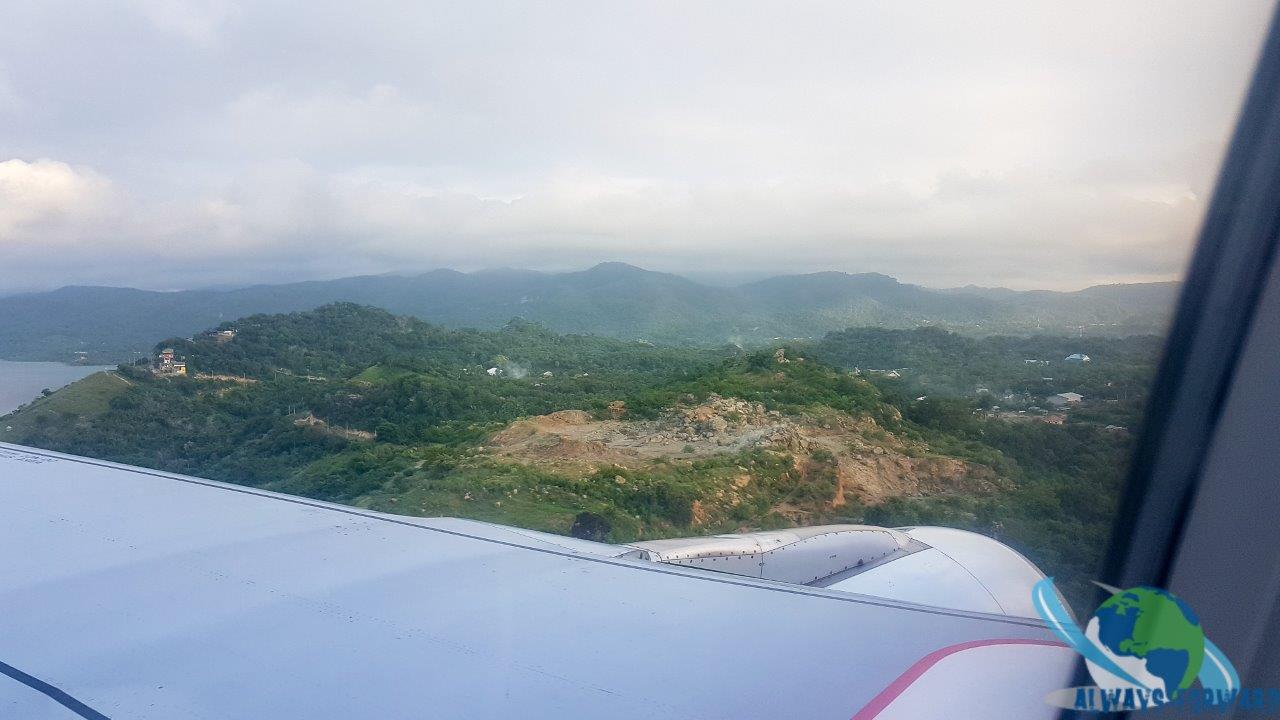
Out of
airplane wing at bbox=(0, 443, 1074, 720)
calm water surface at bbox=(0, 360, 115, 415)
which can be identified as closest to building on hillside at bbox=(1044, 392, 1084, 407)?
airplane wing at bbox=(0, 443, 1074, 720)

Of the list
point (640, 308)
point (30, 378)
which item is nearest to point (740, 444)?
point (30, 378)

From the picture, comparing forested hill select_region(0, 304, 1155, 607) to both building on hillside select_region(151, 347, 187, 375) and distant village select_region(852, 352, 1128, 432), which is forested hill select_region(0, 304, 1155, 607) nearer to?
distant village select_region(852, 352, 1128, 432)

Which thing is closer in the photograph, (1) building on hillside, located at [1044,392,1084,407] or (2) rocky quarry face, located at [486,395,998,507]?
(1) building on hillside, located at [1044,392,1084,407]

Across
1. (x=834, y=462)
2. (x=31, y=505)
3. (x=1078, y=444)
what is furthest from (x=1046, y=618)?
(x=834, y=462)

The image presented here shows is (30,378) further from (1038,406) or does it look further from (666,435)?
(1038,406)

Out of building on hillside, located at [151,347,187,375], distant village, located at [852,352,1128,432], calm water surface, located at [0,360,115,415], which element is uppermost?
distant village, located at [852,352,1128,432]

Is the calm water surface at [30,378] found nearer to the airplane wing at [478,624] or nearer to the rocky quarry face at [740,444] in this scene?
the rocky quarry face at [740,444]
